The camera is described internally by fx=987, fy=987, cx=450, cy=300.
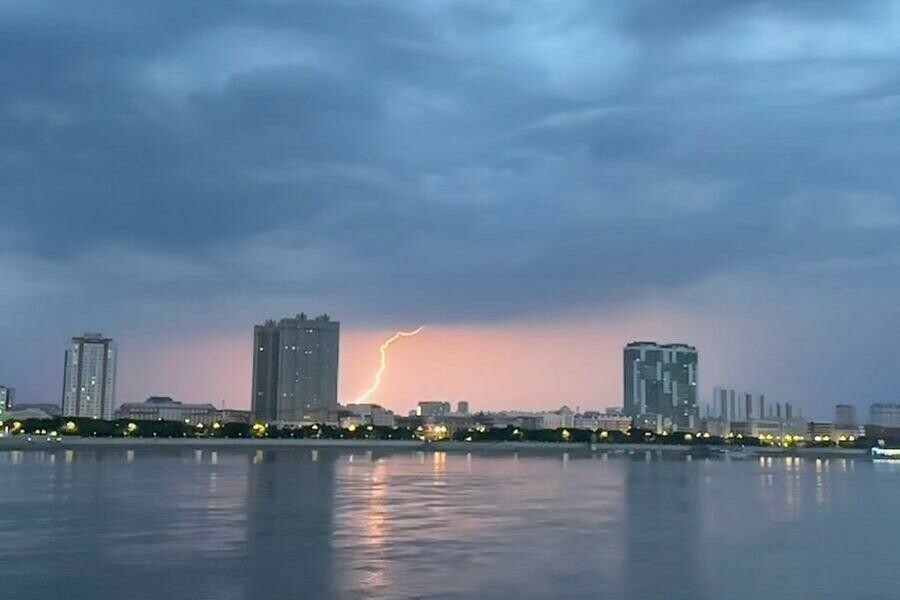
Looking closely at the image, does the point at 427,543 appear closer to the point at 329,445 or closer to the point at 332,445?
the point at 329,445

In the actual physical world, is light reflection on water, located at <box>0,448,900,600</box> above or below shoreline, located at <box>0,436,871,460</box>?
Result: above

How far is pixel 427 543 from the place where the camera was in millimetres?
24625

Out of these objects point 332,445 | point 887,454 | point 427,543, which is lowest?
point 887,454

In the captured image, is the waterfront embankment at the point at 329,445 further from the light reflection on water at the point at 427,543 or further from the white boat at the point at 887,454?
the light reflection on water at the point at 427,543

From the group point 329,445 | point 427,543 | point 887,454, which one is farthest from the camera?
point 887,454

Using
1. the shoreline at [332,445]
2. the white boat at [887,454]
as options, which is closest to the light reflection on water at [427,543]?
the shoreline at [332,445]

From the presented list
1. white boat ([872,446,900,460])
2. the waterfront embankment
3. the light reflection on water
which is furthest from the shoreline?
the light reflection on water

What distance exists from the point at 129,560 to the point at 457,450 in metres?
146

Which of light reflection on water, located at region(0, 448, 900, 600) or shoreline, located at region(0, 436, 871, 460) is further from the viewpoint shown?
shoreline, located at region(0, 436, 871, 460)

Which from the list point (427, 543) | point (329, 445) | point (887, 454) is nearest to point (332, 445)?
point (329, 445)

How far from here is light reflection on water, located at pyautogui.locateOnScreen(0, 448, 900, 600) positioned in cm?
1888

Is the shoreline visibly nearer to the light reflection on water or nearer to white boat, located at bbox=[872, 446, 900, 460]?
white boat, located at bbox=[872, 446, 900, 460]

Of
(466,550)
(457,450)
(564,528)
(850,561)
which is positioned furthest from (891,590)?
(457,450)

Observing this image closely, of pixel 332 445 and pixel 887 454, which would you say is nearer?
pixel 332 445
